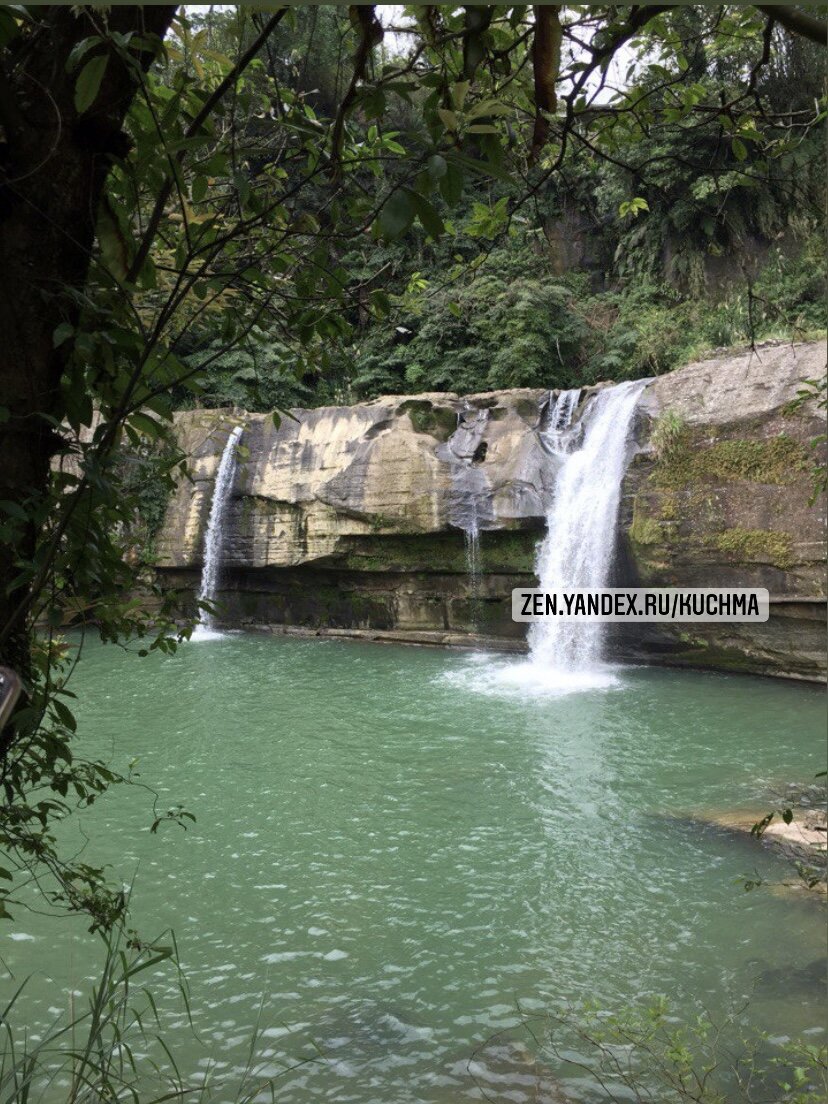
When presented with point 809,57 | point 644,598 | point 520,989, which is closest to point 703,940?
point 520,989

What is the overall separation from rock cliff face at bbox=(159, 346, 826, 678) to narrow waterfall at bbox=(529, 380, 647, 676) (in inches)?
8.0

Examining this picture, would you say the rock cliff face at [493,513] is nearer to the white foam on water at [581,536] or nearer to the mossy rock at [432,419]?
the mossy rock at [432,419]

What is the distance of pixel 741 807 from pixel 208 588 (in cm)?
1014

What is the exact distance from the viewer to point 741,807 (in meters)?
5.89

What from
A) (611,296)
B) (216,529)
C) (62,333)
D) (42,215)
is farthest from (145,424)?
(611,296)

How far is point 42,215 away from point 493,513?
1085 centimetres

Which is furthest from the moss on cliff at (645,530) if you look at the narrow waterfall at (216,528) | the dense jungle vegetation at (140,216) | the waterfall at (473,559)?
the dense jungle vegetation at (140,216)

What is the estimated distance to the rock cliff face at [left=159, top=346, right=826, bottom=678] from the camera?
9.82m

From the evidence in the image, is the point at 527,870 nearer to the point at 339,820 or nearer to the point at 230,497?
the point at 339,820

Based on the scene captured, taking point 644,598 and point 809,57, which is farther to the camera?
point 809,57

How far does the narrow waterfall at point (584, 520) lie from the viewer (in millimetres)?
11180

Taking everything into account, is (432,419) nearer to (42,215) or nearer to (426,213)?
(42,215)

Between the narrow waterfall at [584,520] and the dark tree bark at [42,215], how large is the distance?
9.66 meters

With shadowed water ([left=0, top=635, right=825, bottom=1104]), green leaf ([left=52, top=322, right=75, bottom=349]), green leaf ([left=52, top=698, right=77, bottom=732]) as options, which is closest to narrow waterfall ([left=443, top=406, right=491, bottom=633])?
shadowed water ([left=0, top=635, right=825, bottom=1104])
